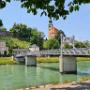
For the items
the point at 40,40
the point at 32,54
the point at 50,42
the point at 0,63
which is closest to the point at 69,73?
the point at 32,54

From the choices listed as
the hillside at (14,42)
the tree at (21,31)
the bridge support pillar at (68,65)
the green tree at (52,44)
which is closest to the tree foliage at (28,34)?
the tree at (21,31)

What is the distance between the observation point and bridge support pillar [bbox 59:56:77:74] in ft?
227

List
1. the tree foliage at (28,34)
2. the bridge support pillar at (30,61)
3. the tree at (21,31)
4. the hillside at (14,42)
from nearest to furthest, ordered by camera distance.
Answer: the bridge support pillar at (30,61), the hillside at (14,42), the tree foliage at (28,34), the tree at (21,31)

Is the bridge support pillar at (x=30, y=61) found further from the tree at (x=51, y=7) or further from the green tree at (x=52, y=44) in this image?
the tree at (x=51, y=7)

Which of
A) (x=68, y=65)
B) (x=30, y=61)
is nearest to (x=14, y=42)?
(x=30, y=61)

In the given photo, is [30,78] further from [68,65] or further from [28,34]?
[28,34]

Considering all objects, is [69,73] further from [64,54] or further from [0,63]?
[0,63]

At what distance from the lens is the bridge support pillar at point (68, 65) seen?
69069mm

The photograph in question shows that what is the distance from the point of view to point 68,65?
70.4 metres

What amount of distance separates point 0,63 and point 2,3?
9545 cm

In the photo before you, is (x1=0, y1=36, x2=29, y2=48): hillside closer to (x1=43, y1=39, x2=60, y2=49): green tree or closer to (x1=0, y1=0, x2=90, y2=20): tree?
(x1=43, y1=39, x2=60, y2=49): green tree

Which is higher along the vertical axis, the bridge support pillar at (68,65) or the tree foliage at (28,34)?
the tree foliage at (28,34)

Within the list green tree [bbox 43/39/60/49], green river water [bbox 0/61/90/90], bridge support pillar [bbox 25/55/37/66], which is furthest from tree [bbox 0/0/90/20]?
green tree [bbox 43/39/60/49]

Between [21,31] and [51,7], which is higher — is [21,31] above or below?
above
